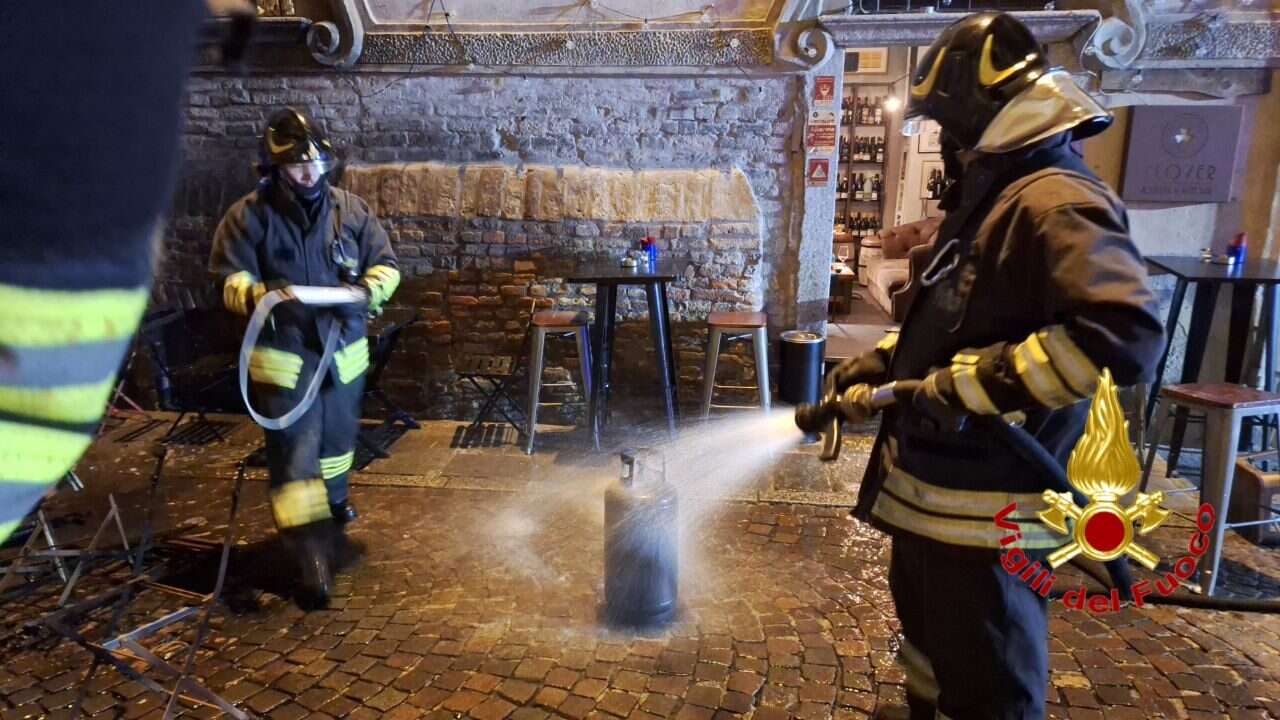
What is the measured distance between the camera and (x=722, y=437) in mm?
6852

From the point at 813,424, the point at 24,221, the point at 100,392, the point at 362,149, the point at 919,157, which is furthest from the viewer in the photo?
the point at 919,157

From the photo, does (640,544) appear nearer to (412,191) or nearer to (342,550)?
(342,550)

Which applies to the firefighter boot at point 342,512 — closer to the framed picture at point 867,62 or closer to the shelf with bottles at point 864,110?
Result: the shelf with bottles at point 864,110

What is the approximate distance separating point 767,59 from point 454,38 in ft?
8.64

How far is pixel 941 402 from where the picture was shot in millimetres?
2156

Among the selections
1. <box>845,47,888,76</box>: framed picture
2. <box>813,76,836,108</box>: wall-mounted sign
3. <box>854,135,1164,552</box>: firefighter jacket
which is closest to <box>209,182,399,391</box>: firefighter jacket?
<box>854,135,1164,552</box>: firefighter jacket

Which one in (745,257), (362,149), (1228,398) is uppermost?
(362,149)

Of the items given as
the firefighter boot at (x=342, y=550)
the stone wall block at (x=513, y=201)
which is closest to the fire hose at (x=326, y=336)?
the firefighter boot at (x=342, y=550)

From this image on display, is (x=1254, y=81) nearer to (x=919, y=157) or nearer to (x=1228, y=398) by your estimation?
(x=1228, y=398)

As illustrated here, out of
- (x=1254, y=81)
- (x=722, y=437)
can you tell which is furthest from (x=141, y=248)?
(x=1254, y=81)

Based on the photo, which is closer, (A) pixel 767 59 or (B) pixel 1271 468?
(B) pixel 1271 468

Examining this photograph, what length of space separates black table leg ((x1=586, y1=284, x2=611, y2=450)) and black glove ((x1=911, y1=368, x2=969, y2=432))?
414 cm

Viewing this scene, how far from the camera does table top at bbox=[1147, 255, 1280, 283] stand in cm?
539

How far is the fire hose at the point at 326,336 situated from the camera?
12.8 feet
